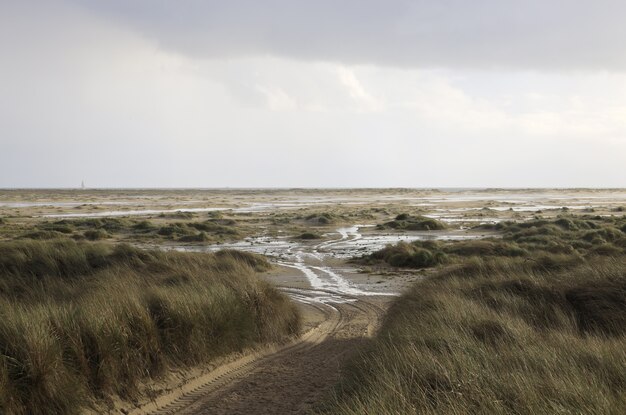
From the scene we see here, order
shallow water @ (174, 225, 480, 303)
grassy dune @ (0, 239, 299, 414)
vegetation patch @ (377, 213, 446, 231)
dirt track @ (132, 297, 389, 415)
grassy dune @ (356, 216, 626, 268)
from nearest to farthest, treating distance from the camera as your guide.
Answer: grassy dune @ (0, 239, 299, 414)
dirt track @ (132, 297, 389, 415)
shallow water @ (174, 225, 480, 303)
grassy dune @ (356, 216, 626, 268)
vegetation patch @ (377, 213, 446, 231)

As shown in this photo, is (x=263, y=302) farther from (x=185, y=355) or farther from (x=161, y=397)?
(x=161, y=397)

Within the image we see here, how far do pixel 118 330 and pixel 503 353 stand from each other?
17.5ft

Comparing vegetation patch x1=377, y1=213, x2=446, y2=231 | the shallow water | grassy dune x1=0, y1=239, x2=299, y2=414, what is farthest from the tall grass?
vegetation patch x1=377, y1=213, x2=446, y2=231

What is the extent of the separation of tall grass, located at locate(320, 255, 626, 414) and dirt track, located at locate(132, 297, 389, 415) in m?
1.03

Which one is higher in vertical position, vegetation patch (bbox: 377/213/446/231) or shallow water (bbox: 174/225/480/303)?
vegetation patch (bbox: 377/213/446/231)

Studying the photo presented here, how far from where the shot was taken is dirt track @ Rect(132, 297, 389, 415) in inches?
297

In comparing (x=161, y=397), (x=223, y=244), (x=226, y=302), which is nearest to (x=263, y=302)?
(x=226, y=302)

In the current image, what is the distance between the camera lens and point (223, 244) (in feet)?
118

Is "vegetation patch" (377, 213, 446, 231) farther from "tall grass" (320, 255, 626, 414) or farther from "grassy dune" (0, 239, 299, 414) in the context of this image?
"tall grass" (320, 255, 626, 414)

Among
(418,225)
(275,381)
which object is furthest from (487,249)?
(418,225)

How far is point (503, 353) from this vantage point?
21.4 ft

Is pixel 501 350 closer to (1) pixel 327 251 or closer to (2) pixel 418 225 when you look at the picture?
(1) pixel 327 251

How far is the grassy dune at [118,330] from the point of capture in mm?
6277

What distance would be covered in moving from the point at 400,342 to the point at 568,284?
5.11 metres
